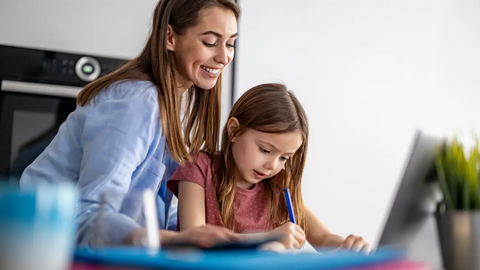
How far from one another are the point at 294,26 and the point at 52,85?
112 cm

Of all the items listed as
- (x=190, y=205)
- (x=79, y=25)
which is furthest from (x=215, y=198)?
(x=79, y=25)

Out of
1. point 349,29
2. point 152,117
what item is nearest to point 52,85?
point 152,117

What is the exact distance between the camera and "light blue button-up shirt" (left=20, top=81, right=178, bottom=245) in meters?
1.13

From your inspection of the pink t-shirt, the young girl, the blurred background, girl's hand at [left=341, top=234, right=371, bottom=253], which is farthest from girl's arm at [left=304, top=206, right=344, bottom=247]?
the blurred background

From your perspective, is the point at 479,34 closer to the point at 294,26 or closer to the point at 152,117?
the point at 294,26

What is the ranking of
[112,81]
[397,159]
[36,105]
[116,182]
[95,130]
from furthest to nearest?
1. [397,159]
2. [36,105]
3. [112,81]
4. [95,130]
5. [116,182]

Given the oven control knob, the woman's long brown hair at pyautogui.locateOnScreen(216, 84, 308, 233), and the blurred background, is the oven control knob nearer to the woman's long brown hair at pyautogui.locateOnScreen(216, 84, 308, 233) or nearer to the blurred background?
the blurred background

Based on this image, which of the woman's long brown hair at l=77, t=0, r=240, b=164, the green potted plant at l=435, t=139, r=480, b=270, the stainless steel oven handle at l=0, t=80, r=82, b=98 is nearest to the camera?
the green potted plant at l=435, t=139, r=480, b=270

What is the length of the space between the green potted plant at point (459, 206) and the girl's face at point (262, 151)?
59 centimetres

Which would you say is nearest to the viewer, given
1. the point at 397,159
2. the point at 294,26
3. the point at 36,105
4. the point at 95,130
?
the point at 95,130

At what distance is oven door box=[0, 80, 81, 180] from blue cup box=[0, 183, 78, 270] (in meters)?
1.73

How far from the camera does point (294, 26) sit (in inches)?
106

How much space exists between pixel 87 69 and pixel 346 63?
1.23m

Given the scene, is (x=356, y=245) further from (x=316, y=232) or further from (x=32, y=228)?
(x=32, y=228)
